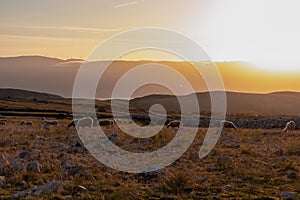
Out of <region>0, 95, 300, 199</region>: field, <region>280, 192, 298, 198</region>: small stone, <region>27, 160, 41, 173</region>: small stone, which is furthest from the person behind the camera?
<region>27, 160, 41, 173</region>: small stone

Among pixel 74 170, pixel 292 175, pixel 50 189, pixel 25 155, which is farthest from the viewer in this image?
pixel 25 155

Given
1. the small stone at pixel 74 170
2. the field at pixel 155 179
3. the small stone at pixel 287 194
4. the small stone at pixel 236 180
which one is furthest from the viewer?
the small stone at pixel 74 170

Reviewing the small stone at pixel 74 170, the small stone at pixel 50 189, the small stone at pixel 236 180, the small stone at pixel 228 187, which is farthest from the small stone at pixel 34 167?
the small stone at pixel 236 180

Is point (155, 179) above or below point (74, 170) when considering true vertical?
below

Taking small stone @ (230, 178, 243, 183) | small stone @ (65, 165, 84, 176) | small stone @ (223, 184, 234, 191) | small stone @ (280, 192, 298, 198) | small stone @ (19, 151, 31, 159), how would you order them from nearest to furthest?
small stone @ (280, 192, 298, 198), small stone @ (223, 184, 234, 191), small stone @ (230, 178, 243, 183), small stone @ (65, 165, 84, 176), small stone @ (19, 151, 31, 159)

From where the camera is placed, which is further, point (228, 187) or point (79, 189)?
point (228, 187)

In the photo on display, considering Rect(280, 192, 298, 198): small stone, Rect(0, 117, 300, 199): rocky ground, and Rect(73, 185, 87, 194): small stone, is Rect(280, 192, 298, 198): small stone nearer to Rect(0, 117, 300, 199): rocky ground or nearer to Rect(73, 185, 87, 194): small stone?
Rect(0, 117, 300, 199): rocky ground

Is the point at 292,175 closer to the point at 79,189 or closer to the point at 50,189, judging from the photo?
the point at 79,189

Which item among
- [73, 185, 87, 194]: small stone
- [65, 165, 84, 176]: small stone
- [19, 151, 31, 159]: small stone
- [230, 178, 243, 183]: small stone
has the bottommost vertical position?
[73, 185, 87, 194]: small stone

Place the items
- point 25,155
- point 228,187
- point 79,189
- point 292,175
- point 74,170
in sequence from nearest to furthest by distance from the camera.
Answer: point 79,189
point 228,187
point 74,170
point 292,175
point 25,155

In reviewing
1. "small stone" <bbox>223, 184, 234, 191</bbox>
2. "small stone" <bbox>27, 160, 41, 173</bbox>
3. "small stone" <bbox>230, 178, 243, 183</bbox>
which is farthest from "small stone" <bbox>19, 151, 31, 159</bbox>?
"small stone" <bbox>223, 184, 234, 191</bbox>

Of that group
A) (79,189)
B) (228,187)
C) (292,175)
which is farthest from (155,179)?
(292,175)

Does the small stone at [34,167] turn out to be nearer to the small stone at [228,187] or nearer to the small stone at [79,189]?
the small stone at [79,189]

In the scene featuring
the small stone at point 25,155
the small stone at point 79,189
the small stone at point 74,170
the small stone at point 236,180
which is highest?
the small stone at point 25,155
